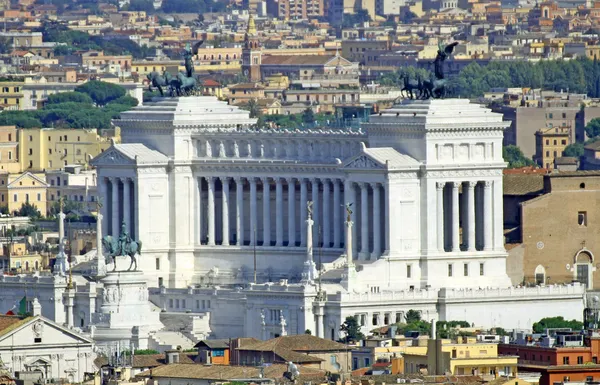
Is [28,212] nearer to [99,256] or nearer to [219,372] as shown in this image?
[99,256]

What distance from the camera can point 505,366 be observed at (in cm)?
10950

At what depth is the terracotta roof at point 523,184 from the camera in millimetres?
151875

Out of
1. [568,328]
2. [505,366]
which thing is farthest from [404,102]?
[505,366]

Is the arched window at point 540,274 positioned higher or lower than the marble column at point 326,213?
lower

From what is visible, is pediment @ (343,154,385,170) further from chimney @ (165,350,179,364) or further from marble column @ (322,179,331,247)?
chimney @ (165,350,179,364)

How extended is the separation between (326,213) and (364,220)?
3844mm

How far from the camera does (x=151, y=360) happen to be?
120062 mm

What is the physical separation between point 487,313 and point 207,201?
1799cm

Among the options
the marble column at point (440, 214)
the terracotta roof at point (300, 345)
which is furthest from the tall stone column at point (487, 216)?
the terracotta roof at point (300, 345)

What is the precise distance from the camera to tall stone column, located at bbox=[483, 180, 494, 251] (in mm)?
143750

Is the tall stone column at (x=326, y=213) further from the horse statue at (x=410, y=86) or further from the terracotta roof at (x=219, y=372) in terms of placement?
the terracotta roof at (x=219, y=372)

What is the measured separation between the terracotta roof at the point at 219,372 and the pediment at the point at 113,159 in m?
38.8

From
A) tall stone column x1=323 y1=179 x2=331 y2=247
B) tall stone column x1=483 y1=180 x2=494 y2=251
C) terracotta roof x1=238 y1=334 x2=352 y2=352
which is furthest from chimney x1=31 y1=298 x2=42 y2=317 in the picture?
tall stone column x1=483 y1=180 x2=494 y2=251

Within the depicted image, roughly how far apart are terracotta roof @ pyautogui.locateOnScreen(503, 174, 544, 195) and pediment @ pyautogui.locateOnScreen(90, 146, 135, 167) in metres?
13.5
